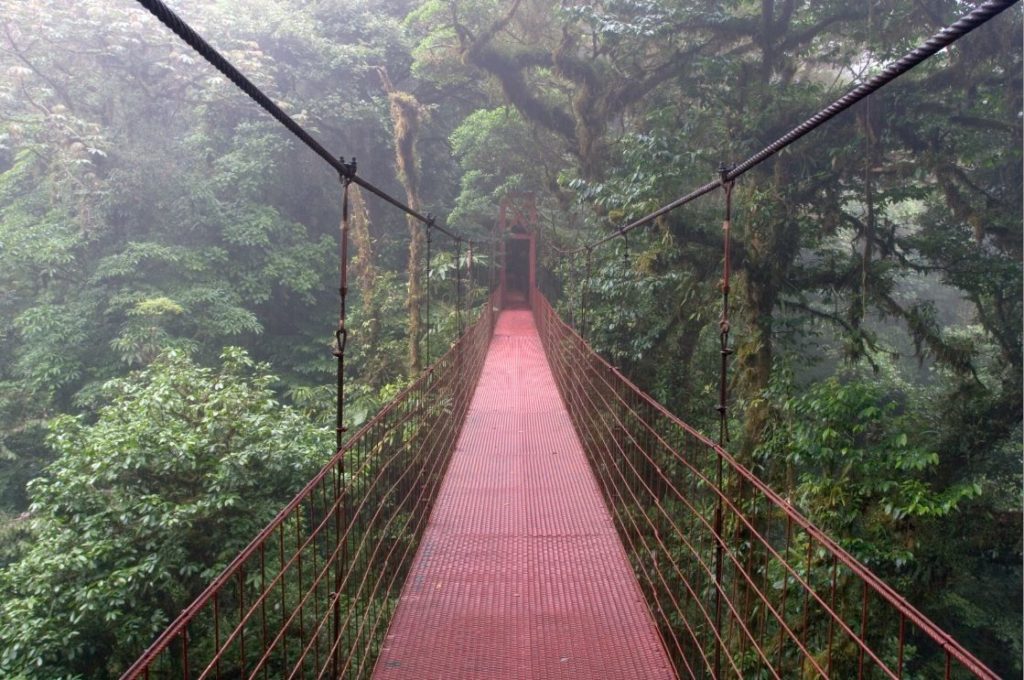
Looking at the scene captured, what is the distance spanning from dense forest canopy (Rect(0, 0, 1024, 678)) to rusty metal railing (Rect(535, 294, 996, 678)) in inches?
14.8

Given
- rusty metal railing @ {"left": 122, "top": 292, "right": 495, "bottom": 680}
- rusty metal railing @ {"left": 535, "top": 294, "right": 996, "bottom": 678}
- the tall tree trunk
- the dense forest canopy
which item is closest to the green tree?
the dense forest canopy

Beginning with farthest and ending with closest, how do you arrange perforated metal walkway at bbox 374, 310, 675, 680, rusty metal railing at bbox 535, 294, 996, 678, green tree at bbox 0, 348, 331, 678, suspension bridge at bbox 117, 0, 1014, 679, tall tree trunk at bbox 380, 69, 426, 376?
tall tree trunk at bbox 380, 69, 426, 376 → green tree at bbox 0, 348, 331, 678 → perforated metal walkway at bbox 374, 310, 675, 680 → rusty metal railing at bbox 535, 294, 996, 678 → suspension bridge at bbox 117, 0, 1014, 679

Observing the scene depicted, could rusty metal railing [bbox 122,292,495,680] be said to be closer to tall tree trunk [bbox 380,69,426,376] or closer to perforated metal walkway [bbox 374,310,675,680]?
perforated metal walkway [bbox 374,310,675,680]

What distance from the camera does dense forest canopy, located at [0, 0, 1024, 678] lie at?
155 inches

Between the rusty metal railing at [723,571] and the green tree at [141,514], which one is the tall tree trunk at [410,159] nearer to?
the rusty metal railing at [723,571]

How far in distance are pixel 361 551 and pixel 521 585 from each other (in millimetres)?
868

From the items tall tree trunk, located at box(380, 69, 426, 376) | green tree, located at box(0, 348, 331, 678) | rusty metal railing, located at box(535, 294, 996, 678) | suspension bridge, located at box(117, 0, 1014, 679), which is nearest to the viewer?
suspension bridge, located at box(117, 0, 1014, 679)

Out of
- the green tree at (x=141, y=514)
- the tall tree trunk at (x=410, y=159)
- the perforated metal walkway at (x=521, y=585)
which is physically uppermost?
the tall tree trunk at (x=410, y=159)

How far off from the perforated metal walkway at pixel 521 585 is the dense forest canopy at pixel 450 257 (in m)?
1.45

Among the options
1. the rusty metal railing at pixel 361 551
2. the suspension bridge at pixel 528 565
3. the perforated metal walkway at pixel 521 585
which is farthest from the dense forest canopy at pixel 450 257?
the perforated metal walkway at pixel 521 585

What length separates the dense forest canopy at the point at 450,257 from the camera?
12.9ft

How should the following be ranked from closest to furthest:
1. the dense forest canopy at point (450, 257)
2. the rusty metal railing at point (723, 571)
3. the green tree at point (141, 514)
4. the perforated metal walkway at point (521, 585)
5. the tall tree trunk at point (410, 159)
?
1. the rusty metal railing at point (723, 571)
2. the perforated metal walkway at point (521, 585)
3. the green tree at point (141, 514)
4. the dense forest canopy at point (450, 257)
5. the tall tree trunk at point (410, 159)

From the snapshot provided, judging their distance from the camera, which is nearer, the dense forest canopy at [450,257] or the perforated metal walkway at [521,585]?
the perforated metal walkway at [521,585]

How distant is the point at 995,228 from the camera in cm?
494
